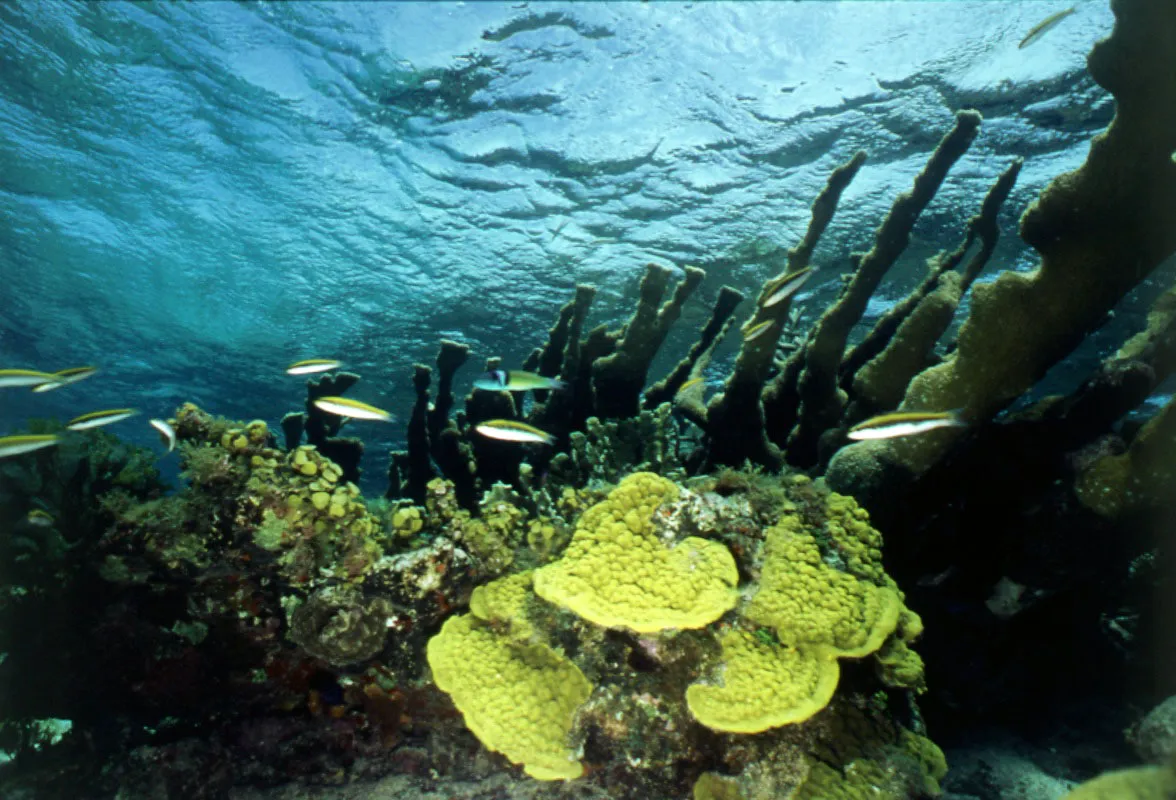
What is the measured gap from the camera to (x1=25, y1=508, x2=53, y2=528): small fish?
3.64 meters

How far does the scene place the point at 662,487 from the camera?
9.86 feet

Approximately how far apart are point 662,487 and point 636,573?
21.6 inches

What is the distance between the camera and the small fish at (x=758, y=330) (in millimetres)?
4637

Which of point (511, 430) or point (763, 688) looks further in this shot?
point (511, 430)

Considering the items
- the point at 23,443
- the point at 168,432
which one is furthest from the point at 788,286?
the point at 23,443

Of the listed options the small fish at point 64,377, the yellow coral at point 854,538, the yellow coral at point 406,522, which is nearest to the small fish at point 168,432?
the small fish at point 64,377

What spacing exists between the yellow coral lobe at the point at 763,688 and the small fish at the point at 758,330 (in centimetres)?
279

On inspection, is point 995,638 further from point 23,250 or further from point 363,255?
point 23,250

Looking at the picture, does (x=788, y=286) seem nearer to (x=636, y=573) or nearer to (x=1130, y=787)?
(x=636, y=573)

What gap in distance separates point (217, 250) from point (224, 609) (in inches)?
564

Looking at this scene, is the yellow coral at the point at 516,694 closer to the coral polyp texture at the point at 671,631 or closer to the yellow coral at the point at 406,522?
the coral polyp texture at the point at 671,631

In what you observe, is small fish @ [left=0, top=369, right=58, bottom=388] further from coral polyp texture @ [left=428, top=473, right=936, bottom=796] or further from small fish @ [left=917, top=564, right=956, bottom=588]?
small fish @ [left=917, top=564, right=956, bottom=588]

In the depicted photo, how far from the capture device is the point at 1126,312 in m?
12.2

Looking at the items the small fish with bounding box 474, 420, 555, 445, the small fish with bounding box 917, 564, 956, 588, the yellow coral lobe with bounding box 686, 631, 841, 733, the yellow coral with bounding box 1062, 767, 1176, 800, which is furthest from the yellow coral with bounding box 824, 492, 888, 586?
the small fish with bounding box 917, 564, 956, 588
